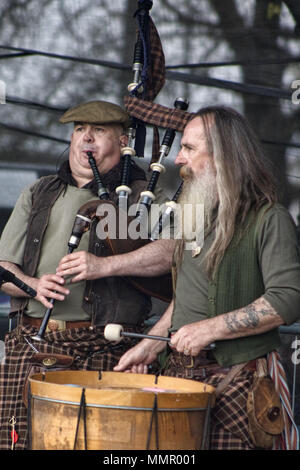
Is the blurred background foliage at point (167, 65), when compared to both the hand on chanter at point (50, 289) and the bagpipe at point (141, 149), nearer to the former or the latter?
the bagpipe at point (141, 149)

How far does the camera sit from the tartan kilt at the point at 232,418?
2.68m

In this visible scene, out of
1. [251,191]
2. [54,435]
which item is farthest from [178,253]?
[54,435]

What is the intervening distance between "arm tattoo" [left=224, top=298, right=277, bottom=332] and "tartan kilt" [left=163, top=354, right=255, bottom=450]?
191 mm

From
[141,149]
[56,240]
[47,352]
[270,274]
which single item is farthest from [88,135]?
[270,274]

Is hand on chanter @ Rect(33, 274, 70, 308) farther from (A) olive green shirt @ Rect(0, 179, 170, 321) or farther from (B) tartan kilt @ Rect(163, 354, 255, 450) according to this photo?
(B) tartan kilt @ Rect(163, 354, 255, 450)

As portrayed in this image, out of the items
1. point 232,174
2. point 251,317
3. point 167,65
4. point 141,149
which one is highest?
point 167,65

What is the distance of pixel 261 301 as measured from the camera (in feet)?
8.79

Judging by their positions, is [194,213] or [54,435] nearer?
[54,435]

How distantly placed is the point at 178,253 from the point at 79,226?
0.44 m

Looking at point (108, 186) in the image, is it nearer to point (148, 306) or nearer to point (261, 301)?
point (148, 306)

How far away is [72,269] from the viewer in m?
3.12

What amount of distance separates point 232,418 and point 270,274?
0.53 m

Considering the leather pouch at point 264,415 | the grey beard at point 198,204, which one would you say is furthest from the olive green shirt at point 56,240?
the leather pouch at point 264,415

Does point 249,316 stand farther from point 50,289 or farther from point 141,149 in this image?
point 141,149
